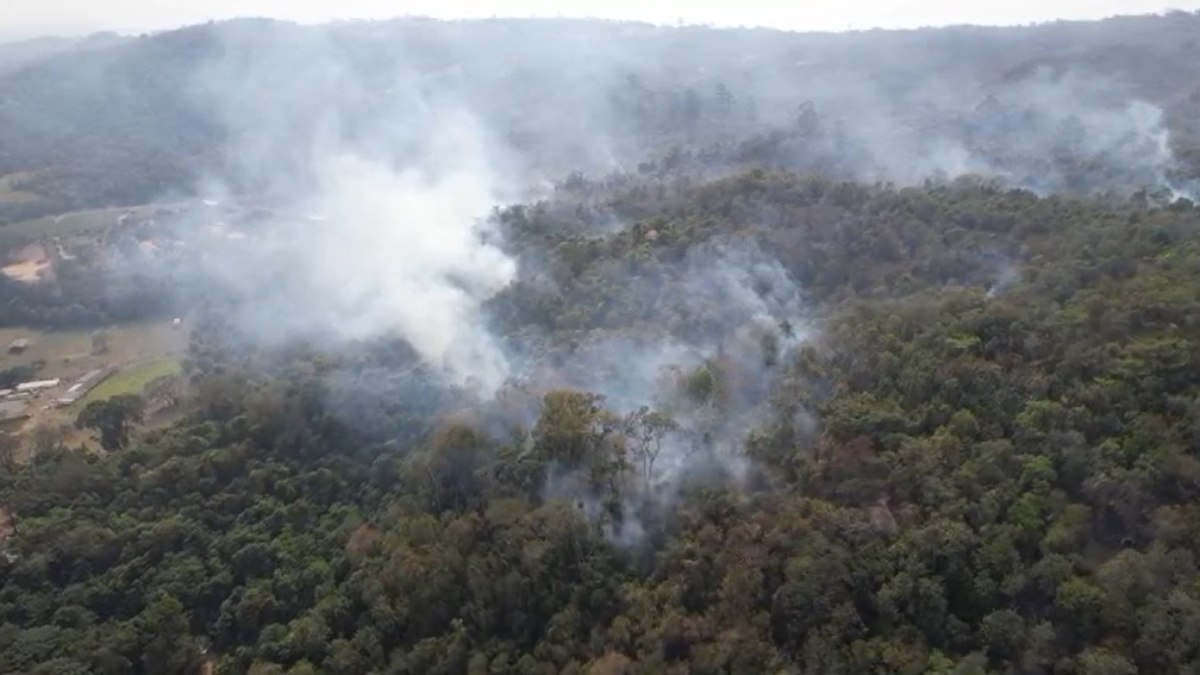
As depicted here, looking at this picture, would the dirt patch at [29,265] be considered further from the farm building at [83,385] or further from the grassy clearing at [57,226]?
the farm building at [83,385]

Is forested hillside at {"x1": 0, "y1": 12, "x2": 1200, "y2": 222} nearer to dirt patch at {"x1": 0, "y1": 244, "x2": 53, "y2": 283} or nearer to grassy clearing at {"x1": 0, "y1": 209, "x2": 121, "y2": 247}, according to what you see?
grassy clearing at {"x1": 0, "y1": 209, "x2": 121, "y2": 247}

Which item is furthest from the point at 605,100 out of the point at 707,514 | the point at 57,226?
the point at 707,514

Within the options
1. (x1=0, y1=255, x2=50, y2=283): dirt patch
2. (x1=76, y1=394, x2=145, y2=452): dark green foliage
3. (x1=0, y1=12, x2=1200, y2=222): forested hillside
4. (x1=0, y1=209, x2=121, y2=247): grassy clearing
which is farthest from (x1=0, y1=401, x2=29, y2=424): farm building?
(x1=0, y1=12, x2=1200, y2=222): forested hillside

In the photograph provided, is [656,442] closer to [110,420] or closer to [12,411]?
[110,420]

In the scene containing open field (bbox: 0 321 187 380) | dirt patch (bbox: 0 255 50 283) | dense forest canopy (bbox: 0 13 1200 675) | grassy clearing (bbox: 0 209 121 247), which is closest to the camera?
dense forest canopy (bbox: 0 13 1200 675)

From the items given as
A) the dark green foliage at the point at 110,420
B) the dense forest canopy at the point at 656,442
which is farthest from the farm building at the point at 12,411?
the dense forest canopy at the point at 656,442

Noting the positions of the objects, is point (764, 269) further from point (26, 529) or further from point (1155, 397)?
point (26, 529)

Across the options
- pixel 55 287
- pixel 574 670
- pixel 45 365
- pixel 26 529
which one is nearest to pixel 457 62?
pixel 55 287
